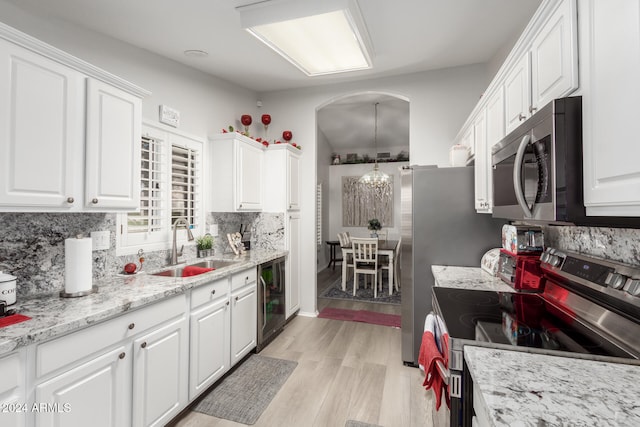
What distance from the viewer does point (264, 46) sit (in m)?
2.73

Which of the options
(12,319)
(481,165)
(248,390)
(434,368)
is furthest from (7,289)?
(481,165)

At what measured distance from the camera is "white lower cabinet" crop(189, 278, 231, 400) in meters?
2.04

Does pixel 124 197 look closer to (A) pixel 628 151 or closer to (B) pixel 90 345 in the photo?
(B) pixel 90 345

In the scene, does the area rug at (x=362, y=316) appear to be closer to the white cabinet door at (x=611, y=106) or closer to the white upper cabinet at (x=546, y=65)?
the white upper cabinet at (x=546, y=65)

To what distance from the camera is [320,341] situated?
314 centimetres

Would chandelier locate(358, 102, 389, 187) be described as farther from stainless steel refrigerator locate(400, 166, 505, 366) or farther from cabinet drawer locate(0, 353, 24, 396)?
cabinet drawer locate(0, 353, 24, 396)

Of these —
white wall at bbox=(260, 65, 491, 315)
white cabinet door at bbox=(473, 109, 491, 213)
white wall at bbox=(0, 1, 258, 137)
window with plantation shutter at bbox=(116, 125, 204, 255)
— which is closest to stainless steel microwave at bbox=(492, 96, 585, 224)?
white cabinet door at bbox=(473, 109, 491, 213)

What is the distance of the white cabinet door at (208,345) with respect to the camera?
204cm

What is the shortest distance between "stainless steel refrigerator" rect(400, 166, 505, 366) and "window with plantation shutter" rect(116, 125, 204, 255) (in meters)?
2.08

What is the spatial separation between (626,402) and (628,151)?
0.60 m

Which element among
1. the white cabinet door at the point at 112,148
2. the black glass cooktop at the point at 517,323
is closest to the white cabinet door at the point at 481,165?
the black glass cooktop at the point at 517,323

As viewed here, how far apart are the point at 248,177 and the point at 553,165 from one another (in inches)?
111

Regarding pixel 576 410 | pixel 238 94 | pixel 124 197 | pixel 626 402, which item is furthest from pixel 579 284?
pixel 238 94

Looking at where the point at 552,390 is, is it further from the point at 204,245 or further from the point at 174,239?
the point at 204,245
